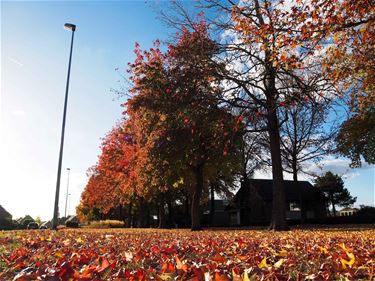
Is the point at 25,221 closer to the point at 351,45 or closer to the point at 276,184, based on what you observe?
the point at 276,184

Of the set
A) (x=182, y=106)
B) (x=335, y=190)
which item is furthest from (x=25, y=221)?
(x=182, y=106)

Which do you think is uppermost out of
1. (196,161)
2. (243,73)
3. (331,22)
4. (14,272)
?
(243,73)

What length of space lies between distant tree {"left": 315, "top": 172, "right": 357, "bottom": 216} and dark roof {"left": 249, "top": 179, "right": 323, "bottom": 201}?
915 centimetres

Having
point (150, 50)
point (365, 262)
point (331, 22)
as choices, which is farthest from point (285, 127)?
point (365, 262)

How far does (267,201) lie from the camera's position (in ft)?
159

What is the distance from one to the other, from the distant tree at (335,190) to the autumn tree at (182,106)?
44905 millimetres

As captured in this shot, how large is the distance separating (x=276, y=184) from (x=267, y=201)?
32.6 m

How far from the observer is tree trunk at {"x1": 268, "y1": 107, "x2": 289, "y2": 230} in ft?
54.3

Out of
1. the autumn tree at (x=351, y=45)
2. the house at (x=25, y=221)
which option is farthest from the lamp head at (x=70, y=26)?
the house at (x=25, y=221)

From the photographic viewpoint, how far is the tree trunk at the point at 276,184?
54.3ft

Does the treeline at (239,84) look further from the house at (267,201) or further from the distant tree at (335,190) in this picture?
the distant tree at (335,190)

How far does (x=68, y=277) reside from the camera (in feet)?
8.79

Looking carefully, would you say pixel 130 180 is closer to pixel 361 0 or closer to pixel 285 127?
pixel 285 127

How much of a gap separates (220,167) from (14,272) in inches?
827
